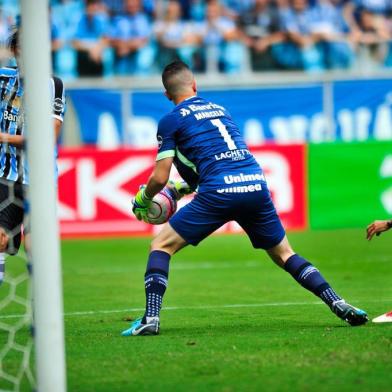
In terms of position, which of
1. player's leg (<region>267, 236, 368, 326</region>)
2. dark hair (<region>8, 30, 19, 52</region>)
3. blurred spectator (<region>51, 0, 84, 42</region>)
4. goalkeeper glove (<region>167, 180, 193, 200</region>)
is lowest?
player's leg (<region>267, 236, 368, 326</region>)

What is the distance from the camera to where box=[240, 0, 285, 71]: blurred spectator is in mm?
20750

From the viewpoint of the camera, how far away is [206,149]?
7734mm

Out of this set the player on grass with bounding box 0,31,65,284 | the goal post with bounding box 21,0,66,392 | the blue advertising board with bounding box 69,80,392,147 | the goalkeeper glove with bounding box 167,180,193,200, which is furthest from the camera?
the blue advertising board with bounding box 69,80,392,147

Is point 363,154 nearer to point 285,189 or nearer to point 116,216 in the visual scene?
point 285,189

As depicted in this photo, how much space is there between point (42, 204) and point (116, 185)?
10953mm

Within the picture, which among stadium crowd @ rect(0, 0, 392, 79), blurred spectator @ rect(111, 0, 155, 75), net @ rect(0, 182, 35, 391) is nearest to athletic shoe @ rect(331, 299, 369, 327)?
net @ rect(0, 182, 35, 391)

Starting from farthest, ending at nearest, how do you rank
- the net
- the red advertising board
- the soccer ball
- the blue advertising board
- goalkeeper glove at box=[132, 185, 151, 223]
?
the blue advertising board, the red advertising board, the soccer ball, goalkeeper glove at box=[132, 185, 151, 223], the net

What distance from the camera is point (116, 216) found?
16188mm

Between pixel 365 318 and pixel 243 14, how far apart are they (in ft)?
48.1

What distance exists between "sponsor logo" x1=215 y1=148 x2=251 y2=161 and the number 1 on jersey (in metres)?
0.04

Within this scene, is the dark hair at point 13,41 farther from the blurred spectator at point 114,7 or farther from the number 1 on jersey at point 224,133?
the blurred spectator at point 114,7

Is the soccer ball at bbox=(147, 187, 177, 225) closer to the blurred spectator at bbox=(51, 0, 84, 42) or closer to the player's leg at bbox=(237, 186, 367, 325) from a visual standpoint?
the player's leg at bbox=(237, 186, 367, 325)

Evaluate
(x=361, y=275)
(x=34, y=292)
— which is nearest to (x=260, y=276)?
(x=361, y=275)

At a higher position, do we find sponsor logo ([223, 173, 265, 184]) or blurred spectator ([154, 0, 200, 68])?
blurred spectator ([154, 0, 200, 68])
